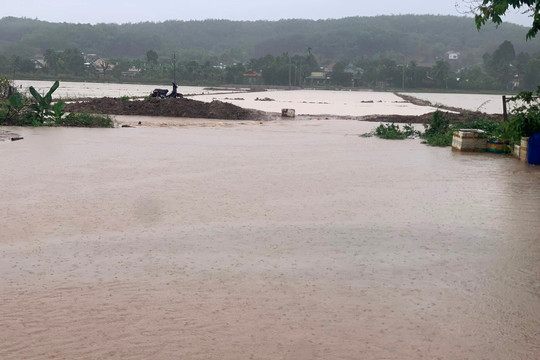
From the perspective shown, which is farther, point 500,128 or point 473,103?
point 473,103

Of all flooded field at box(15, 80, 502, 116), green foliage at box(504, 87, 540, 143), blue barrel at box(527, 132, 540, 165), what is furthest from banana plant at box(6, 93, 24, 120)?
Result: blue barrel at box(527, 132, 540, 165)

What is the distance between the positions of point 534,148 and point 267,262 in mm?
10936

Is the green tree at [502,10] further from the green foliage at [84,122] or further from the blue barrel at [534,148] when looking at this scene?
the green foliage at [84,122]

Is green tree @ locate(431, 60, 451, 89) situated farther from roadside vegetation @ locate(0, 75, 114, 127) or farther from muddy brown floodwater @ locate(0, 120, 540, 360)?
muddy brown floodwater @ locate(0, 120, 540, 360)

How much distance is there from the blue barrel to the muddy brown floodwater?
1.59 meters

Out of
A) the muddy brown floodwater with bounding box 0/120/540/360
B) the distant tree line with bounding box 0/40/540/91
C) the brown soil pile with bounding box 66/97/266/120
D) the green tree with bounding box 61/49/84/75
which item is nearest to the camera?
the muddy brown floodwater with bounding box 0/120/540/360

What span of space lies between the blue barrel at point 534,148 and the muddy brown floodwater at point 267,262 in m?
1.59

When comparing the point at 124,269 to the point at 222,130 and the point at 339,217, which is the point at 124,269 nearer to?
the point at 339,217

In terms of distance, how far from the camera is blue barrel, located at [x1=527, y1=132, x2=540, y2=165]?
1619 centimetres

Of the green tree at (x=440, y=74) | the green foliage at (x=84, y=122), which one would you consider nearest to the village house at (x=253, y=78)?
the green tree at (x=440, y=74)

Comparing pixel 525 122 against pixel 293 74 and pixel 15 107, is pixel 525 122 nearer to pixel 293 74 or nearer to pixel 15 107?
pixel 15 107

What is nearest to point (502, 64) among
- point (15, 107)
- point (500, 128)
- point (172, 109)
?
point (172, 109)

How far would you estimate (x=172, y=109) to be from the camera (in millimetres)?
34062

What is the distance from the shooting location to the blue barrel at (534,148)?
53.1 feet
